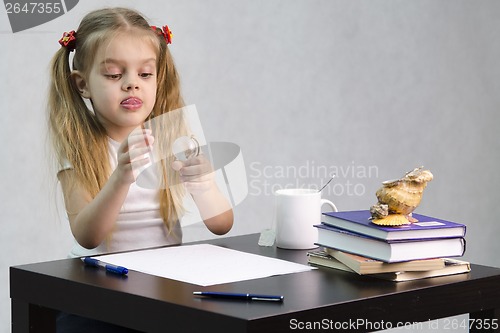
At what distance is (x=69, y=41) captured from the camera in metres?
1.67

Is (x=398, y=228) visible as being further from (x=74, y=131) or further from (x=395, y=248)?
(x=74, y=131)

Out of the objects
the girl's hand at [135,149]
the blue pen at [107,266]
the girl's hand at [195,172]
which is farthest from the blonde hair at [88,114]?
the blue pen at [107,266]

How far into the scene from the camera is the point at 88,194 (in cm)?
158

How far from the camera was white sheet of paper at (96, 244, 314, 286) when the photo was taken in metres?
1.16

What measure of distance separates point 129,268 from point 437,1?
7.21 feet

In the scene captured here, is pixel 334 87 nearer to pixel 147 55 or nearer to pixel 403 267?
pixel 147 55

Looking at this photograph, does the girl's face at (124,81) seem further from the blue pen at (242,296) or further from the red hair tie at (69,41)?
the blue pen at (242,296)

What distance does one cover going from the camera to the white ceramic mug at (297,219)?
144 centimetres

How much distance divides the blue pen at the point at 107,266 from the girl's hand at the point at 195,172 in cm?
30

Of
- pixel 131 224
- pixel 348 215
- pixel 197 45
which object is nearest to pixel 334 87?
pixel 197 45

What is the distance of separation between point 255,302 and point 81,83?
82cm

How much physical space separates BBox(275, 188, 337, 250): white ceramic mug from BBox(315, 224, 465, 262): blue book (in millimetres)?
170

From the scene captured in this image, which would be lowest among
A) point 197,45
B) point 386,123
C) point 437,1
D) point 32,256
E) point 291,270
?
point 32,256

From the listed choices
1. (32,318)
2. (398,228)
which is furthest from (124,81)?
(398,228)
